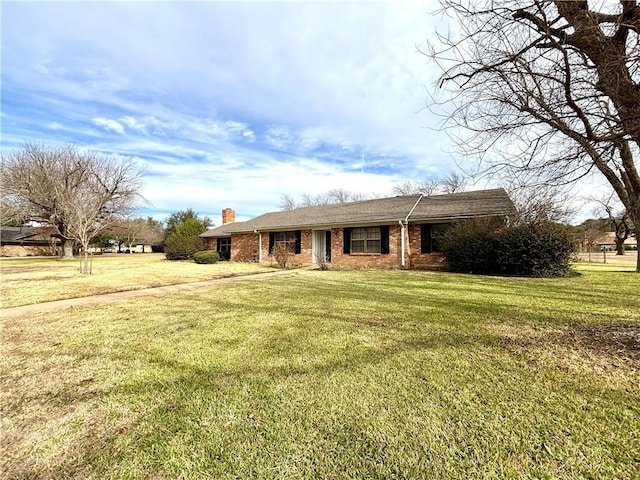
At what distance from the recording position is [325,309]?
19.2 ft

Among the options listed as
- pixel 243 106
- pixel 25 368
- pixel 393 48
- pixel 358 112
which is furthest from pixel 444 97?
pixel 243 106

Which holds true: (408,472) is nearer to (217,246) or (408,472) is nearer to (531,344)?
(531,344)

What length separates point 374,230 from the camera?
1570cm

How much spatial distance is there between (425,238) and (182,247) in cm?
1864

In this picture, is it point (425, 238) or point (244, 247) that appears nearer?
point (425, 238)

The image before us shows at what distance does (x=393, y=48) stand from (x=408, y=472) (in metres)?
5.38

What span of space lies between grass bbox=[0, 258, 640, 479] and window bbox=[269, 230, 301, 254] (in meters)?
13.4

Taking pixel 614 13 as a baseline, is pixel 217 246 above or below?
below

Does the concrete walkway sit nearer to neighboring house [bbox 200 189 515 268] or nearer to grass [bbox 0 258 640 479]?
grass [bbox 0 258 640 479]

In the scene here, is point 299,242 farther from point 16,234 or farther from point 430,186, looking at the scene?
point 16,234

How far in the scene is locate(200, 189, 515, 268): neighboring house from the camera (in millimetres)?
14000

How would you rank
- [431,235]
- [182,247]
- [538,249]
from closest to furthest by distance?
1. [538,249]
2. [431,235]
3. [182,247]

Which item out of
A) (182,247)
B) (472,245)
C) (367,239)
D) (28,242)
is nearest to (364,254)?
(367,239)

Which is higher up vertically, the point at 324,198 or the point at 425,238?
the point at 324,198
